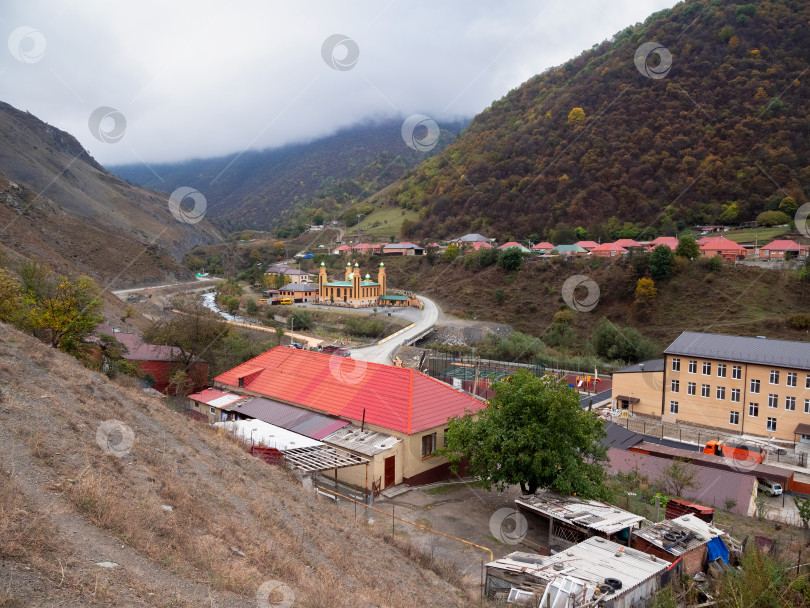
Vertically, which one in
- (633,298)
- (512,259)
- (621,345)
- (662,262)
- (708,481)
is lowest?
(708,481)

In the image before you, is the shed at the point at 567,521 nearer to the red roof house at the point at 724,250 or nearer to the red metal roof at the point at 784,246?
the red roof house at the point at 724,250

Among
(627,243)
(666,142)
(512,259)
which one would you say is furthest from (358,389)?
(666,142)

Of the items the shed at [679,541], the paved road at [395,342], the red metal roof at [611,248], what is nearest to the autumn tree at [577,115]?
the red metal roof at [611,248]

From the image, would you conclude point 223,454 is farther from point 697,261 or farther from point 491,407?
point 697,261

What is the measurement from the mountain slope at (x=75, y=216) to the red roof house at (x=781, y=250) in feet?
202

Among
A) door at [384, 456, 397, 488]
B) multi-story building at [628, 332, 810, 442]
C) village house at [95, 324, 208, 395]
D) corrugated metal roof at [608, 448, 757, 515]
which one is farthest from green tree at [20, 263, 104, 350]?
multi-story building at [628, 332, 810, 442]

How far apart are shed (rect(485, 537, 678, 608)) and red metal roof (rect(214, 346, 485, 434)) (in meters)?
6.19

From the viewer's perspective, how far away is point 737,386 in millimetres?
24375

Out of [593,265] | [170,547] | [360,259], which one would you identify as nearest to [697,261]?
[593,265]

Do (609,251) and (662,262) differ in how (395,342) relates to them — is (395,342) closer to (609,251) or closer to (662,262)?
(662,262)

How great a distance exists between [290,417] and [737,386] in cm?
2076

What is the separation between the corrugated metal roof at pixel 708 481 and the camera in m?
14.8

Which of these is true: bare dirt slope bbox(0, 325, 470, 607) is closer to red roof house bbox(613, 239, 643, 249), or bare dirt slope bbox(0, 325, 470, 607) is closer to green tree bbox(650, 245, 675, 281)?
green tree bbox(650, 245, 675, 281)

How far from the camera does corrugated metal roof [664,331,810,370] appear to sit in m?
23.2
